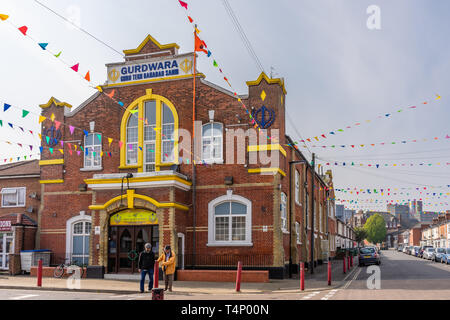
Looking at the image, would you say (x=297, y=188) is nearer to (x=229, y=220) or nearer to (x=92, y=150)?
(x=229, y=220)

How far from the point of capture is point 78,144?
87.9ft

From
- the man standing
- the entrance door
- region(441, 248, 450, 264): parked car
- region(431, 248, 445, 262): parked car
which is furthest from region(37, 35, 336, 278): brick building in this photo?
region(431, 248, 445, 262): parked car

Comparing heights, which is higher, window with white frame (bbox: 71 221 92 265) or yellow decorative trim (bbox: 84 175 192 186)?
yellow decorative trim (bbox: 84 175 192 186)

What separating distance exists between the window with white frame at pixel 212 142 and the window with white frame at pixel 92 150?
587cm

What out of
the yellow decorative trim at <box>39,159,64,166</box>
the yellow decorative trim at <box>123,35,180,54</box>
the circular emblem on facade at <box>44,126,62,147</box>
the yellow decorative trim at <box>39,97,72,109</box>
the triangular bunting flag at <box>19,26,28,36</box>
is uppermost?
the yellow decorative trim at <box>123,35,180,54</box>

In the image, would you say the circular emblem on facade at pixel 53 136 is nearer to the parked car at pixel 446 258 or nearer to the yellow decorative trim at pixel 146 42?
the yellow decorative trim at pixel 146 42


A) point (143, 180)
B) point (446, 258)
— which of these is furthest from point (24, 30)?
point (446, 258)

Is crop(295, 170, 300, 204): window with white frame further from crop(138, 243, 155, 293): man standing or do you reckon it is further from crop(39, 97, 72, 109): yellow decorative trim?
crop(138, 243, 155, 293): man standing

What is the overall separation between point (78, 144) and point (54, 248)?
18.7ft

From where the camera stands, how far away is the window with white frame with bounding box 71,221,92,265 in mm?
25688

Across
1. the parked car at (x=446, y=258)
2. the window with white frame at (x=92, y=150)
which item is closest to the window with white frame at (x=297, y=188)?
the window with white frame at (x=92, y=150)

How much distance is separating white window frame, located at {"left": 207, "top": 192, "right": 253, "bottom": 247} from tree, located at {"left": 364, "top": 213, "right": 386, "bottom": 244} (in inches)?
4367

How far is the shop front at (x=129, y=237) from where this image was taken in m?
23.1
